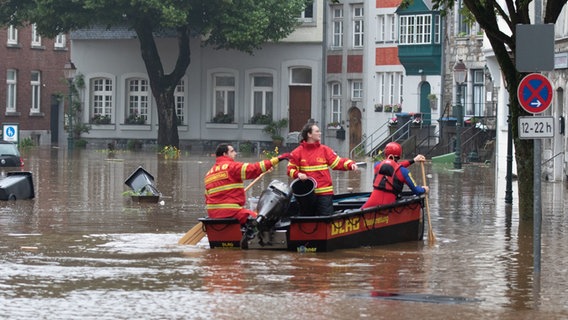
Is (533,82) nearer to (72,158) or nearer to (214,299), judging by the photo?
(214,299)

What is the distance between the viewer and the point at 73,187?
32.9 m

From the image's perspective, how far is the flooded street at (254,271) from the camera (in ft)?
41.9

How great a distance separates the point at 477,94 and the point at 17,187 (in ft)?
100

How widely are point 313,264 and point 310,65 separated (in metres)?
49.1

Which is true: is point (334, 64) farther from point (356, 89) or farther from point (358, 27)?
point (358, 27)

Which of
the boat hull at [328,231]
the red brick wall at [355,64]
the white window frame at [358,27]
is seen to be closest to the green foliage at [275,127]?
the red brick wall at [355,64]

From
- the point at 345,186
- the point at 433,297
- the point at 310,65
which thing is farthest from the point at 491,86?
the point at 433,297

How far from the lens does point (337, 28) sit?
65.1 m

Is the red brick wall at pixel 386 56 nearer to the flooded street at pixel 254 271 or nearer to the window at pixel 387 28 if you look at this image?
the window at pixel 387 28

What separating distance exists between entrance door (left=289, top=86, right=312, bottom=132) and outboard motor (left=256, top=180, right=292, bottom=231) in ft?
156

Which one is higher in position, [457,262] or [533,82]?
[533,82]

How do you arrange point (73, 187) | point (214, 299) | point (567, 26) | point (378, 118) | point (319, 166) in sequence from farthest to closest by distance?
point (378, 118) → point (567, 26) → point (73, 187) → point (319, 166) → point (214, 299)

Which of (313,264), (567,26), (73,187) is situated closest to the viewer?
(313,264)

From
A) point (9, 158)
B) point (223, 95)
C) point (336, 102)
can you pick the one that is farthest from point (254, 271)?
point (223, 95)
